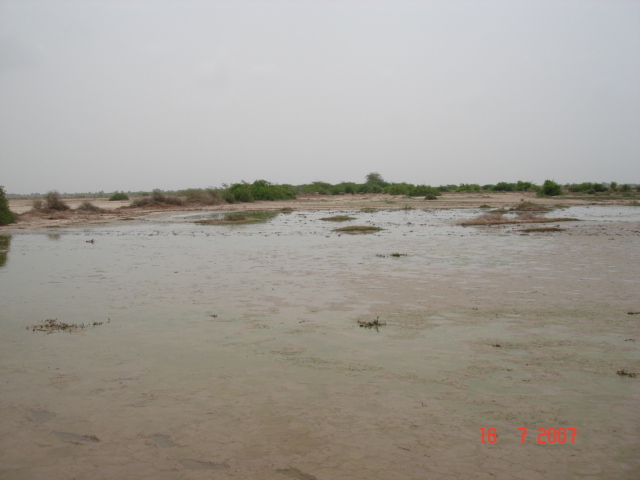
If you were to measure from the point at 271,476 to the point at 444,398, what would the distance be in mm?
1932

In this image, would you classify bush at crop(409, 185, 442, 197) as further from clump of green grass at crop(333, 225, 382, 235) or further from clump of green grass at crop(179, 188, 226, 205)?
clump of green grass at crop(333, 225, 382, 235)

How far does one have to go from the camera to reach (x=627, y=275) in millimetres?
10062

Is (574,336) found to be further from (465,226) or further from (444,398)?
(465,226)

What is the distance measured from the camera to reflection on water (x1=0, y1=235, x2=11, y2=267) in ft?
44.3

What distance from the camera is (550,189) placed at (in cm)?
4994

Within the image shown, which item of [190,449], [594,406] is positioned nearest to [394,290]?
[594,406]

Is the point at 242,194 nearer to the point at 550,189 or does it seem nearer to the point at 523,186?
the point at 550,189

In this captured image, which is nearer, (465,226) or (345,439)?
(345,439)

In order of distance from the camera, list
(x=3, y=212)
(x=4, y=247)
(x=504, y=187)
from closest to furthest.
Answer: (x=4, y=247) < (x=3, y=212) < (x=504, y=187)

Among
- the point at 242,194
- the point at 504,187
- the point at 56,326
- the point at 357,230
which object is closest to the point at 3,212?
the point at 357,230

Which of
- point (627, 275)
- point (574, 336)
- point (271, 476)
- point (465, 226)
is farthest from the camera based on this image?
point (465, 226)
